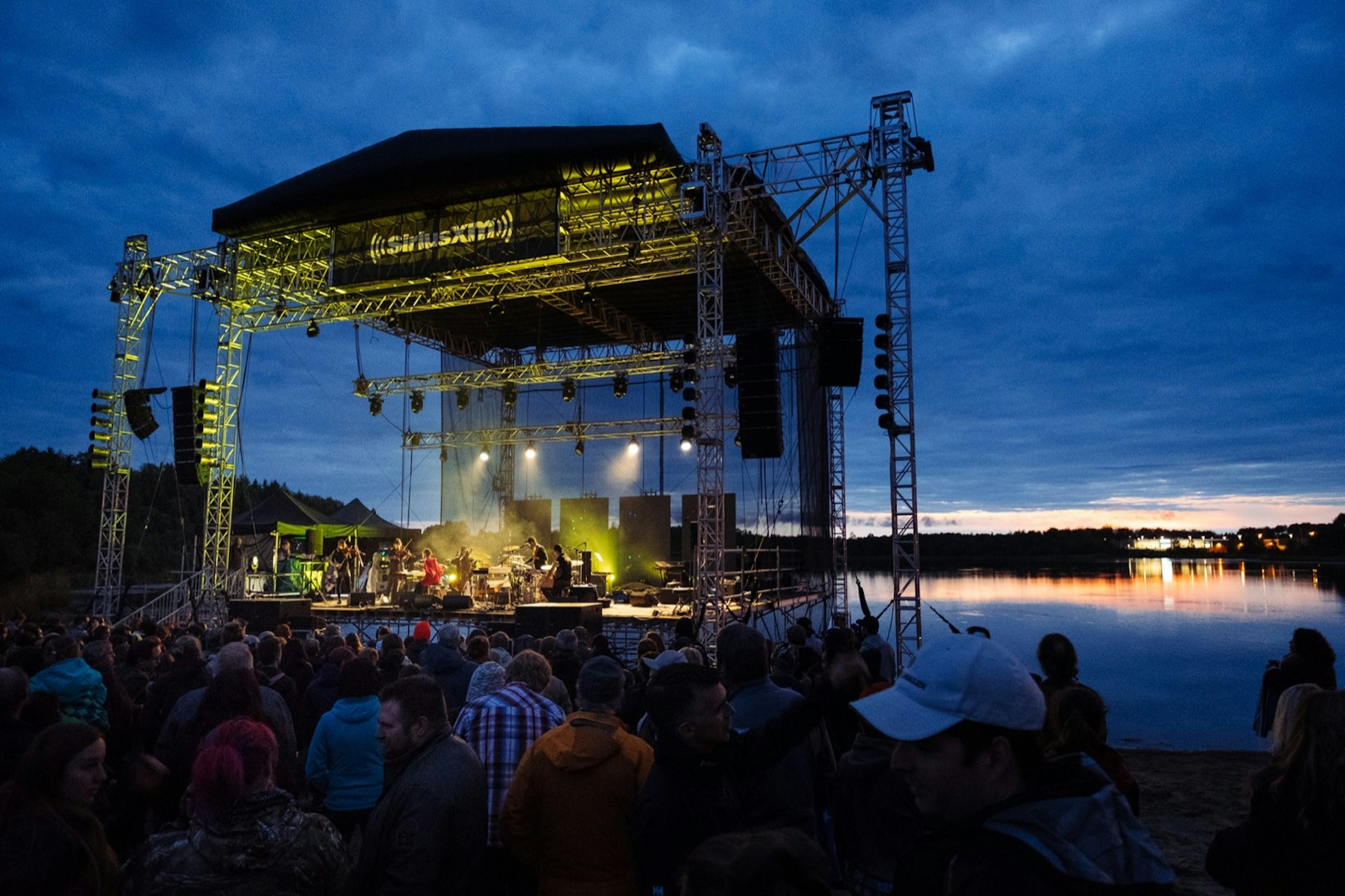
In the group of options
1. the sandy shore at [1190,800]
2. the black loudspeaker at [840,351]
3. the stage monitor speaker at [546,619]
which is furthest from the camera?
the black loudspeaker at [840,351]

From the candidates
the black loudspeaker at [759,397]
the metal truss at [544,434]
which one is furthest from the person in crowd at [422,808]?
the metal truss at [544,434]

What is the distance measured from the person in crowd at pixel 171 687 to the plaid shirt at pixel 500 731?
6.44 feet

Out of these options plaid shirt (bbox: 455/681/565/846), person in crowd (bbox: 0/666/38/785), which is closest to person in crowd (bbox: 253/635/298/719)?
person in crowd (bbox: 0/666/38/785)

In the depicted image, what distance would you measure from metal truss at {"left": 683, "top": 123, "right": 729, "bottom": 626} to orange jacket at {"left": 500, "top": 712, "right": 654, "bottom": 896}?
32.8 ft

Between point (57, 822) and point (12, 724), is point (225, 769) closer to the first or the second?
point (57, 822)

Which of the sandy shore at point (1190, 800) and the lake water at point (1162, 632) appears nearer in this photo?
the sandy shore at point (1190, 800)

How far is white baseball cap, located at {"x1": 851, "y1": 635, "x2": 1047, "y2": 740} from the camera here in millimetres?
1205

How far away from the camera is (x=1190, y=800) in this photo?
773 cm

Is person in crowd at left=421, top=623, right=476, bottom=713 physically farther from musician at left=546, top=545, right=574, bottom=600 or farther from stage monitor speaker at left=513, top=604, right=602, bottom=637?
musician at left=546, top=545, right=574, bottom=600

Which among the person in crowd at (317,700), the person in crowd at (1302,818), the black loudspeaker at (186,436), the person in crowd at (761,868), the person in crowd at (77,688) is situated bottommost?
the person in crowd at (317,700)

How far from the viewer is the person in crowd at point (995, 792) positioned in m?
1.05

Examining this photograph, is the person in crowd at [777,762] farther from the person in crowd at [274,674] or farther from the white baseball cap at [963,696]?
the person in crowd at [274,674]

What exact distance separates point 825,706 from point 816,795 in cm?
93

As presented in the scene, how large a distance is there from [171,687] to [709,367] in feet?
32.2
